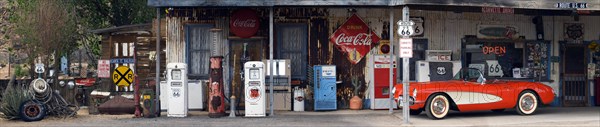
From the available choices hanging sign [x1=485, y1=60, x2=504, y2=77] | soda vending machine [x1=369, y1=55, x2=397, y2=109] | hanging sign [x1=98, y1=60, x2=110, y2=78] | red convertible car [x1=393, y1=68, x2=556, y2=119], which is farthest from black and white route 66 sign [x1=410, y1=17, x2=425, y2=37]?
hanging sign [x1=98, y1=60, x2=110, y2=78]

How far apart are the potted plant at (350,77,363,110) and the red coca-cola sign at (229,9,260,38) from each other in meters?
3.03

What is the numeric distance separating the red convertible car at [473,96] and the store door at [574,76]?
3952 millimetres

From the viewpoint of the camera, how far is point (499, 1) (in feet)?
53.9

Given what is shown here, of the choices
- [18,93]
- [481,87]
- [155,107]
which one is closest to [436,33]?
[481,87]

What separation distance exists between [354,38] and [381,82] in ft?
4.55

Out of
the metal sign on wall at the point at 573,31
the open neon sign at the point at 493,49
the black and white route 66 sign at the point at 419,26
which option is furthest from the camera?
the metal sign on wall at the point at 573,31

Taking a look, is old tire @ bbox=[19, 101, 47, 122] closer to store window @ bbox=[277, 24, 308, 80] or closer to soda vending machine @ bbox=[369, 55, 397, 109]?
store window @ bbox=[277, 24, 308, 80]

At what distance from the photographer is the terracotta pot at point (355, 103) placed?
18.8 meters

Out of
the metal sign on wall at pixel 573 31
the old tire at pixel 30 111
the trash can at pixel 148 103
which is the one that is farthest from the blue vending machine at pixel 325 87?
the metal sign on wall at pixel 573 31

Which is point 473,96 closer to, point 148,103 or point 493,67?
point 493,67

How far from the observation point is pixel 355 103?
61.7 ft

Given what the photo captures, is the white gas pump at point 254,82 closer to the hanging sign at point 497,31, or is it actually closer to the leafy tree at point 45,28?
the hanging sign at point 497,31

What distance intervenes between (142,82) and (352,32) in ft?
20.3

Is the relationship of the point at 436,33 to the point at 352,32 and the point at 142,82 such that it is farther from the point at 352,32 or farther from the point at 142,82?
the point at 142,82
